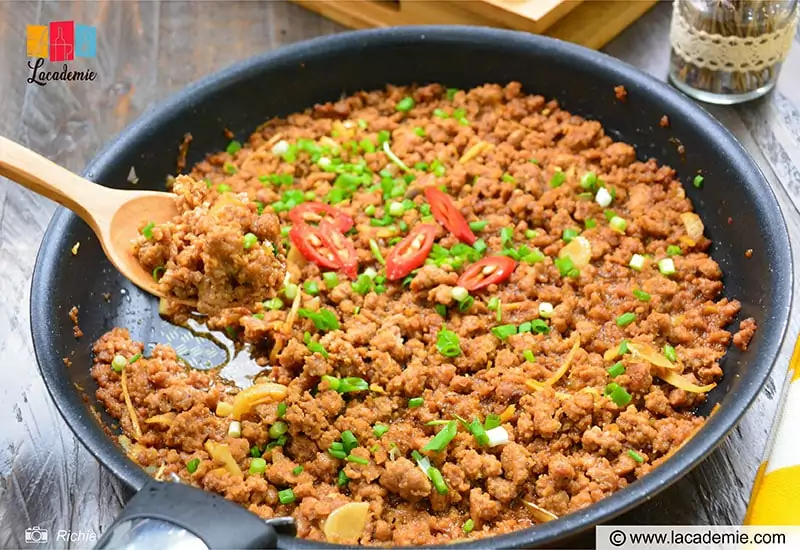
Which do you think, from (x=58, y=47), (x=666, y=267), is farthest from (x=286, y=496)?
(x=58, y=47)

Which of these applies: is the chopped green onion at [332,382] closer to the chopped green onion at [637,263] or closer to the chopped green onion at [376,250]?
the chopped green onion at [376,250]

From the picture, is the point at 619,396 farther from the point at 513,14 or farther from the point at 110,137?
the point at 110,137

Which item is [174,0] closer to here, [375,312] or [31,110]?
[31,110]

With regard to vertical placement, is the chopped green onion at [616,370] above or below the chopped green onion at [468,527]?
above

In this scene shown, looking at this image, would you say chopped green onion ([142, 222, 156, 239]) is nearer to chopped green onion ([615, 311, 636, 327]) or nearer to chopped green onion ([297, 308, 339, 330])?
chopped green onion ([297, 308, 339, 330])

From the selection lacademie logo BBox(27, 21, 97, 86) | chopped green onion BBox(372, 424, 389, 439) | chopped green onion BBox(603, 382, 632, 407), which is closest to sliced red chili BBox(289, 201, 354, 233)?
chopped green onion BBox(372, 424, 389, 439)

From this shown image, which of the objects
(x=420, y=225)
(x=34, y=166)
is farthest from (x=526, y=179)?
(x=34, y=166)

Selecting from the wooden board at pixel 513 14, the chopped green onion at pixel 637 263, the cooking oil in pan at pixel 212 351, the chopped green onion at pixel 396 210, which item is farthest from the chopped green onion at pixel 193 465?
the wooden board at pixel 513 14

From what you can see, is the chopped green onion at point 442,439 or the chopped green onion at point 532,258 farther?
the chopped green onion at point 532,258
